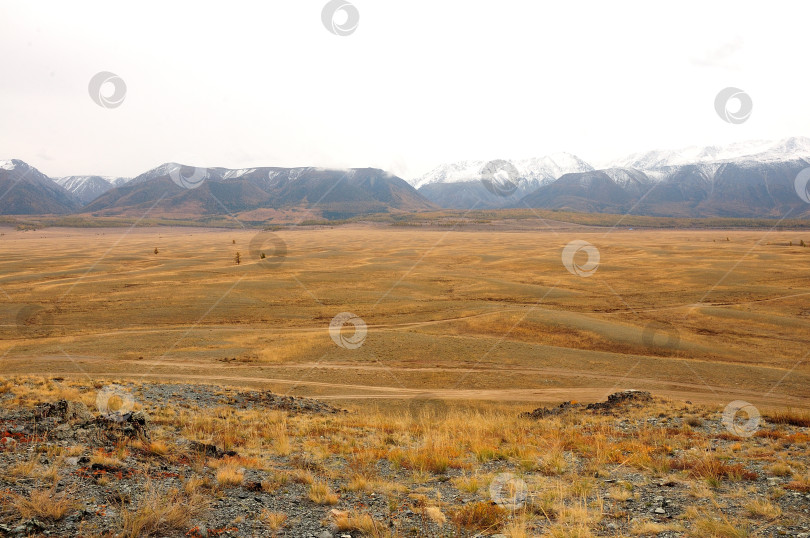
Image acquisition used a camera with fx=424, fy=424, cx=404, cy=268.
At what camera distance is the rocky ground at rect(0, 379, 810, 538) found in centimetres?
676

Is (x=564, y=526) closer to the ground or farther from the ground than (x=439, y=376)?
farther from the ground

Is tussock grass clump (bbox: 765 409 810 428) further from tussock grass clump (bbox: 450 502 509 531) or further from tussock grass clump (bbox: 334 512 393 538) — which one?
tussock grass clump (bbox: 334 512 393 538)

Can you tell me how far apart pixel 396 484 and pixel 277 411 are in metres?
7.95

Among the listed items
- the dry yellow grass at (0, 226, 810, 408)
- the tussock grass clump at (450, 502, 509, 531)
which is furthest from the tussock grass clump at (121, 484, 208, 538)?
the tussock grass clump at (450, 502, 509, 531)

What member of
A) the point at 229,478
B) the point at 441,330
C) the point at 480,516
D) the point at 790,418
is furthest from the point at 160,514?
the point at 441,330

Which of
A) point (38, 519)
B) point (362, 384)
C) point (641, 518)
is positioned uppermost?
point (38, 519)

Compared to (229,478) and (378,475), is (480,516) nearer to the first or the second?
(378,475)

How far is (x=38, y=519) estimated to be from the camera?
6.20m

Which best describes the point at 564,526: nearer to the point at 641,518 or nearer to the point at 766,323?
the point at 641,518

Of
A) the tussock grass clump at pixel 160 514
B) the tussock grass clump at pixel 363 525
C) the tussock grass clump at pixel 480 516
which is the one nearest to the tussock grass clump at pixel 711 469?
the tussock grass clump at pixel 480 516

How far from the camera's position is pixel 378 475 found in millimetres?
9484

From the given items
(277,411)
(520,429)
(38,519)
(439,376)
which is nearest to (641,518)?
(520,429)

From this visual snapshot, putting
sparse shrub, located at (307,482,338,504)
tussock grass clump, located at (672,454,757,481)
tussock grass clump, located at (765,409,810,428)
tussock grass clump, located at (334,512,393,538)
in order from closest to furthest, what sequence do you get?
tussock grass clump, located at (334,512,393,538) → sparse shrub, located at (307,482,338,504) → tussock grass clump, located at (672,454,757,481) → tussock grass clump, located at (765,409,810,428)

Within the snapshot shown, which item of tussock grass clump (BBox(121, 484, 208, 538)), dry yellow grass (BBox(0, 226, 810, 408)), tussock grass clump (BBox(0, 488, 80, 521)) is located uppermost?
tussock grass clump (BBox(0, 488, 80, 521))
